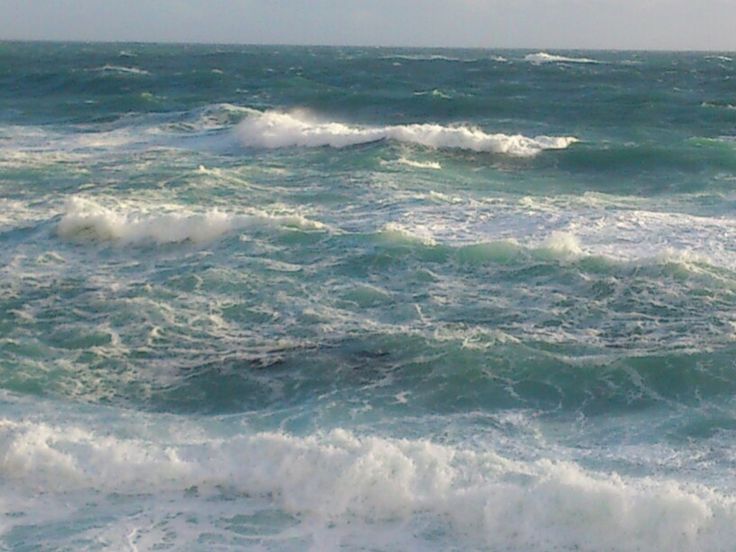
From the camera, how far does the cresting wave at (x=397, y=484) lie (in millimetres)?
7133

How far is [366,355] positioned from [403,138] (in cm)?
1814

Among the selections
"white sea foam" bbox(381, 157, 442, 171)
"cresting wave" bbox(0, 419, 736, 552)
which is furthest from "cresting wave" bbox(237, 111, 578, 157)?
"cresting wave" bbox(0, 419, 736, 552)

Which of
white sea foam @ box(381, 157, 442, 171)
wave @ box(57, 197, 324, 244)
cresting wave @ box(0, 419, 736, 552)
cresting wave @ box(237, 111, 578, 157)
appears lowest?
cresting wave @ box(0, 419, 736, 552)

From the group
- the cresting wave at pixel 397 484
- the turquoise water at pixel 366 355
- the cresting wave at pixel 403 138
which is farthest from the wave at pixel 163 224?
the cresting wave at pixel 403 138

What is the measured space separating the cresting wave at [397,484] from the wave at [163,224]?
24.4 feet

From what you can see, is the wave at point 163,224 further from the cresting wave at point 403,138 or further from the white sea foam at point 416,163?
the cresting wave at point 403,138

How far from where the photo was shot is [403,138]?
92.6 ft

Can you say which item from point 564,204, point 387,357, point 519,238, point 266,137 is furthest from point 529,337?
point 266,137

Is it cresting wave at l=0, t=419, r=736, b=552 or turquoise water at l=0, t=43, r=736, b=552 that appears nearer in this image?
cresting wave at l=0, t=419, r=736, b=552

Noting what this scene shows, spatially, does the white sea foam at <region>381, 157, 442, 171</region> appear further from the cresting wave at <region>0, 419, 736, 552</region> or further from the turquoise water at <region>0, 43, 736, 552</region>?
the cresting wave at <region>0, 419, 736, 552</region>

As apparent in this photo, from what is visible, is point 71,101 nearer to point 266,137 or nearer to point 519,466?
point 266,137

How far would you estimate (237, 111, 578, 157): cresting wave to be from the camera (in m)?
27.3

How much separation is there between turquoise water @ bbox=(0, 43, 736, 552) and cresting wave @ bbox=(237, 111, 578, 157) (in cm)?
298

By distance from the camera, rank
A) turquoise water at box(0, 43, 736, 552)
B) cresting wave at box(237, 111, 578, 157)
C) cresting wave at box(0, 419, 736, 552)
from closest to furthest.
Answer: cresting wave at box(0, 419, 736, 552) → turquoise water at box(0, 43, 736, 552) → cresting wave at box(237, 111, 578, 157)
